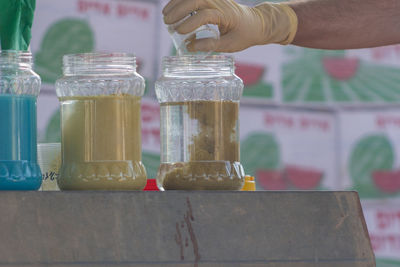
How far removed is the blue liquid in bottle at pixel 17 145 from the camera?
1027mm

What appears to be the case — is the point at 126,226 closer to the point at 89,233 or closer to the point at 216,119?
the point at 89,233

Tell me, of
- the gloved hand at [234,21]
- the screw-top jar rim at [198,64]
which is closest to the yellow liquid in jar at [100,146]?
the screw-top jar rim at [198,64]

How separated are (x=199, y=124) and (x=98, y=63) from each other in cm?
18

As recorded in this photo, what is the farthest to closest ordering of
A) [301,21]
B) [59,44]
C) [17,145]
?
[59,44], [301,21], [17,145]

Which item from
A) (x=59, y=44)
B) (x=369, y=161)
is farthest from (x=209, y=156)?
(x=369, y=161)

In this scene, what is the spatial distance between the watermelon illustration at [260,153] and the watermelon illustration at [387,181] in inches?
17.1

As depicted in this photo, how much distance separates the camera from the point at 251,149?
9.69 feet

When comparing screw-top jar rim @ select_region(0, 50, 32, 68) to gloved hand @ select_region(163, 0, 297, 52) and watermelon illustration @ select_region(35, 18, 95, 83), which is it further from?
watermelon illustration @ select_region(35, 18, 95, 83)

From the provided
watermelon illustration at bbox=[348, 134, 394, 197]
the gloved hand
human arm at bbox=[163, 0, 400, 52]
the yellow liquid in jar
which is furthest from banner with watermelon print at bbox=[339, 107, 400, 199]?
the yellow liquid in jar

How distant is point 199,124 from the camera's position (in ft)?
3.68

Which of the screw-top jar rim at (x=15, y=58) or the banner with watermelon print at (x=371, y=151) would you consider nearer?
the screw-top jar rim at (x=15, y=58)

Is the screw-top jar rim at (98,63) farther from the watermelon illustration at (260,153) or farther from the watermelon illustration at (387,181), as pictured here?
the watermelon illustration at (387,181)

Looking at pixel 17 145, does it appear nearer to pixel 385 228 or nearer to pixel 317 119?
pixel 317 119

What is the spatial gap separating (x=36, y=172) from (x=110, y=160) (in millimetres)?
108
